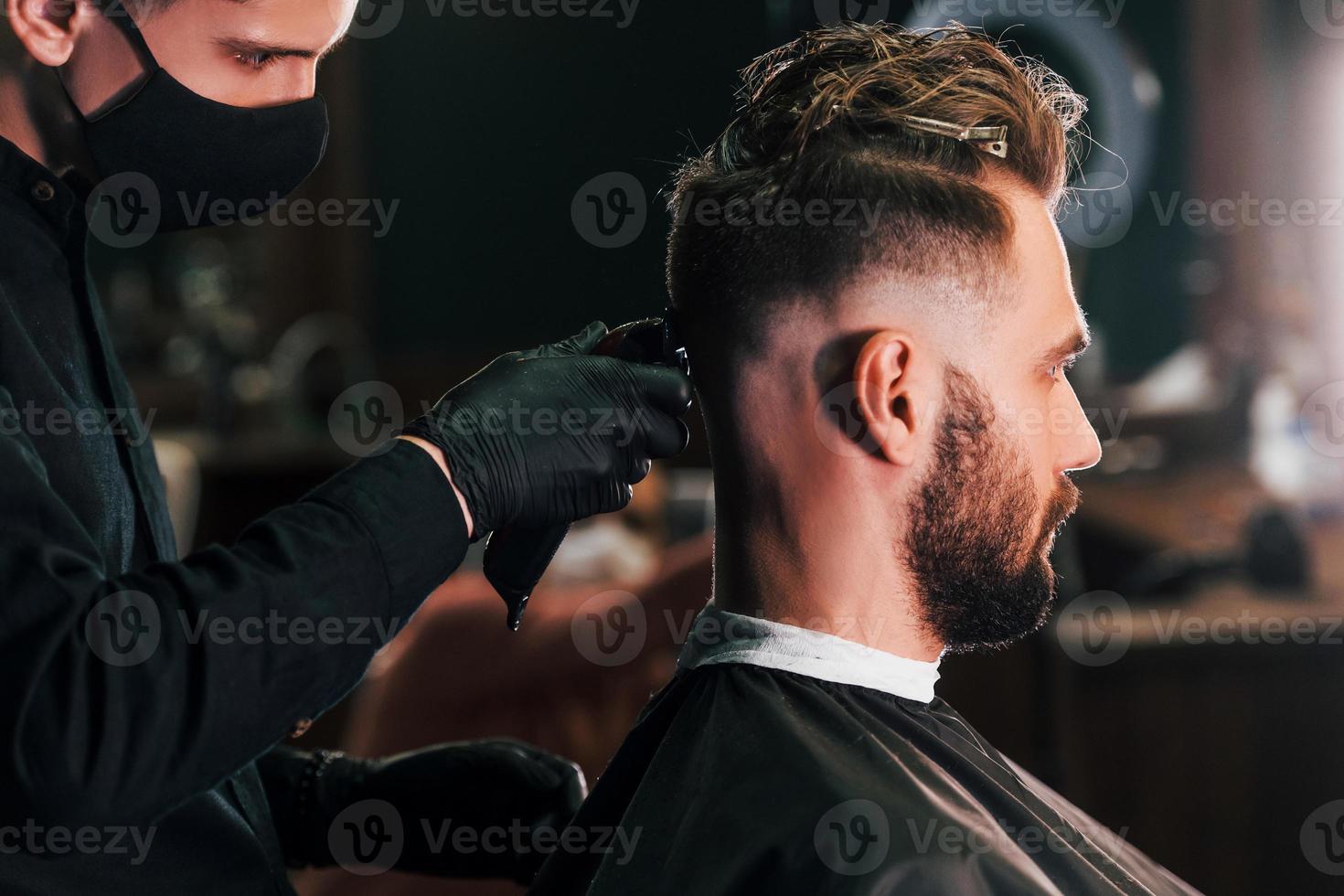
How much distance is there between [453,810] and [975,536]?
0.70 metres

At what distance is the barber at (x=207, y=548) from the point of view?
924 millimetres

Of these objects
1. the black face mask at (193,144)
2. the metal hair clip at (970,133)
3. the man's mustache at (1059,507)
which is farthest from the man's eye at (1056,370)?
the black face mask at (193,144)

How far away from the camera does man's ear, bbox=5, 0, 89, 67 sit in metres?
1.18

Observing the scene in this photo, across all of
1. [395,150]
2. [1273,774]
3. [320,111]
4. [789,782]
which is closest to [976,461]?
[789,782]

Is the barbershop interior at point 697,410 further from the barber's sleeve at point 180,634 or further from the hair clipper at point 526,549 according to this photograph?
the barber's sleeve at point 180,634

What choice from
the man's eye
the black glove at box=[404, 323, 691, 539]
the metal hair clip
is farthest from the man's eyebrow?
the man's eye

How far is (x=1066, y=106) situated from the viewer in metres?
1.55

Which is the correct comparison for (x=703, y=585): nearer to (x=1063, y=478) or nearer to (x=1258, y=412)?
(x=1063, y=478)

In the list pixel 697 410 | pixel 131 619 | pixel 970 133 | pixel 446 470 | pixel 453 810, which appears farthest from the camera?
pixel 697 410

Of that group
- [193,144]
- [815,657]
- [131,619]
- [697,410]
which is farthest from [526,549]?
[697,410]

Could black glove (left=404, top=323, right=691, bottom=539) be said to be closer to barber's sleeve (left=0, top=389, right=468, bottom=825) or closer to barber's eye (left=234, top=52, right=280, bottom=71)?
barber's sleeve (left=0, top=389, right=468, bottom=825)

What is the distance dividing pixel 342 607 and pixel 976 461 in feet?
2.17

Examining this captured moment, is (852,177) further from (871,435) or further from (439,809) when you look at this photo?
(439,809)

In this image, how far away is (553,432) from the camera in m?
1.13
